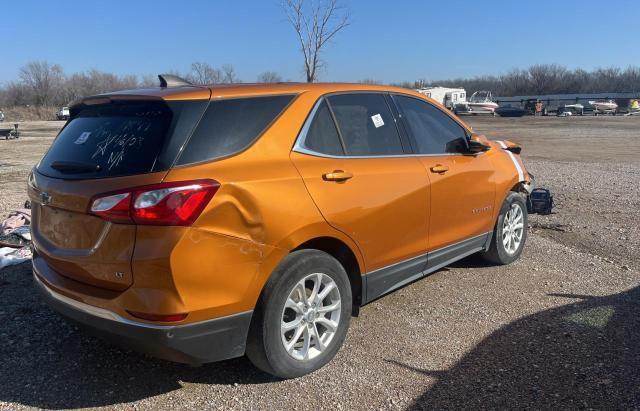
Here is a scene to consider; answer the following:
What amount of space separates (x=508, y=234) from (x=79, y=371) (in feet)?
13.7

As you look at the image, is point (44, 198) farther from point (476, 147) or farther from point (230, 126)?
point (476, 147)

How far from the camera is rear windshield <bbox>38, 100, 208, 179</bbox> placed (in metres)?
2.78

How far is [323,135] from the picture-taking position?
3.50 metres

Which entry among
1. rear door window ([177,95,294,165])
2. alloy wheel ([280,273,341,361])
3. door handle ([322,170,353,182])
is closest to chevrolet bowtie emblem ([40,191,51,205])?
rear door window ([177,95,294,165])

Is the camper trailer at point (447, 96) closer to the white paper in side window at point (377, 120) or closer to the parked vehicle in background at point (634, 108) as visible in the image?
the parked vehicle in background at point (634, 108)

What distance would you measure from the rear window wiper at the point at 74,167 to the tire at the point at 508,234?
3848 millimetres

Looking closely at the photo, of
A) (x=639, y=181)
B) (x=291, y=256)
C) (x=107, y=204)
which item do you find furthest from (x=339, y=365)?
(x=639, y=181)

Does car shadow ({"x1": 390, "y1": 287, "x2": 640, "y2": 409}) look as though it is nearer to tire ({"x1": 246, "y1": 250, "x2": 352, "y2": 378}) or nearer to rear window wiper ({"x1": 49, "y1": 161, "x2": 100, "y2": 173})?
tire ({"x1": 246, "y1": 250, "x2": 352, "y2": 378})

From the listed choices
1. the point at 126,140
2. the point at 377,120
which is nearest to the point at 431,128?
the point at 377,120

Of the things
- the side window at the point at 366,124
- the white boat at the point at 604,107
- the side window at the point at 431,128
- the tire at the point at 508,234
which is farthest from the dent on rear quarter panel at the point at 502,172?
the white boat at the point at 604,107

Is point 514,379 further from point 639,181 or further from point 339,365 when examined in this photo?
point 639,181

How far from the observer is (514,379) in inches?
131

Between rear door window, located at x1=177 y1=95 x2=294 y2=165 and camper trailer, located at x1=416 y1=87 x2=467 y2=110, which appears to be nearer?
rear door window, located at x1=177 y1=95 x2=294 y2=165

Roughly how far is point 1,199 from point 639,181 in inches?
492
